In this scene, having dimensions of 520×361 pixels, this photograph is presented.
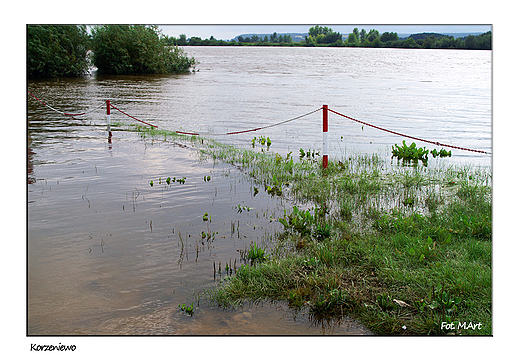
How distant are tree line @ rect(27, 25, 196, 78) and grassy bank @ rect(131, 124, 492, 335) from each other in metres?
40.9

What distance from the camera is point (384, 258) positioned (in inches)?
214

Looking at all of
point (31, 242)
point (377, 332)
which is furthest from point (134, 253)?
point (377, 332)

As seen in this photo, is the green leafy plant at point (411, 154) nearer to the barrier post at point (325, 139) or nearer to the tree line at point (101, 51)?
the barrier post at point (325, 139)

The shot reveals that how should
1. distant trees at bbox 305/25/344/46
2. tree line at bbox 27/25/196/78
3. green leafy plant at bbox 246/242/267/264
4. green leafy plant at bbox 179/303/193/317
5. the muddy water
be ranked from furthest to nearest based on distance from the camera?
tree line at bbox 27/25/196/78 → distant trees at bbox 305/25/344/46 → green leafy plant at bbox 246/242/267/264 → green leafy plant at bbox 179/303/193/317 → the muddy water

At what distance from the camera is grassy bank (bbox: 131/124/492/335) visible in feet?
14.6

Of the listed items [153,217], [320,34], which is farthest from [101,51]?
[153,217]

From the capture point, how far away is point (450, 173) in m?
10.0

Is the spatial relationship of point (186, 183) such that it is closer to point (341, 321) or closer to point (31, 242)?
point (31, 242)

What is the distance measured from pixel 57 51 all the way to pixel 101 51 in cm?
580

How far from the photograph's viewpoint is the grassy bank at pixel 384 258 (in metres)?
4.45

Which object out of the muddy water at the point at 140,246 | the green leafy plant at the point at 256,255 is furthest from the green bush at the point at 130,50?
the green leafy plant at the point at 256,255

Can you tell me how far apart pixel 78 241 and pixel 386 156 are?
8.91 m

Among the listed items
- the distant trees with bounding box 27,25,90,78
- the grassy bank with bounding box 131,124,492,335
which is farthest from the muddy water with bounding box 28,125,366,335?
the distant trees with bounding box 27,25,90,78

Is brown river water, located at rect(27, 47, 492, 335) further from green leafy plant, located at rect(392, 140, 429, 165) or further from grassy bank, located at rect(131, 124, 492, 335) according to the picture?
green leafy plant, located at rect(392, 140, 429, 165)
